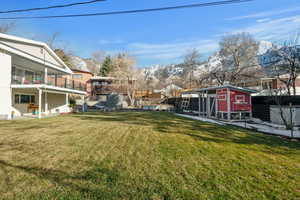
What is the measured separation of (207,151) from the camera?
4.36 m

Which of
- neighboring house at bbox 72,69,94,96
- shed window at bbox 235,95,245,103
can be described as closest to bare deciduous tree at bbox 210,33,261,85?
shed window at bbox 235,95,245,103

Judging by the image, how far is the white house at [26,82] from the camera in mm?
11023

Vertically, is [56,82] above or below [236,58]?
below

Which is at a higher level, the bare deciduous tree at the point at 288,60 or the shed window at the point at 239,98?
the bare deciduous tree at the point at 288,60

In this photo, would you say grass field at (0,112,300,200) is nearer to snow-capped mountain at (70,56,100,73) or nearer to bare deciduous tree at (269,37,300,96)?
bare deciduous tree at (269,37,300,96)

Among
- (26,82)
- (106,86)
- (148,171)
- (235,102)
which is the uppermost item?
(106,86)

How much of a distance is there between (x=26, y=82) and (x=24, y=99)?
151 centimetres

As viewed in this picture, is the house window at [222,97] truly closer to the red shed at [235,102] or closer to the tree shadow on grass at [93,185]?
the red shed at [235,102]

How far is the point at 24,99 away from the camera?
45.4 feet

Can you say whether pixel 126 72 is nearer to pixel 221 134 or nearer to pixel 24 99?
pixel 24 99

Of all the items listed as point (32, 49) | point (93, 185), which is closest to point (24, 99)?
point (32, 49)

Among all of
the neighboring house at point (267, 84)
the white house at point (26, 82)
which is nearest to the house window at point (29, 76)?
the white house at point (26, 82)

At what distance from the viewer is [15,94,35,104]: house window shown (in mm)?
12992

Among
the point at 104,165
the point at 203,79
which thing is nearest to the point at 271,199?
the point at 104,165
